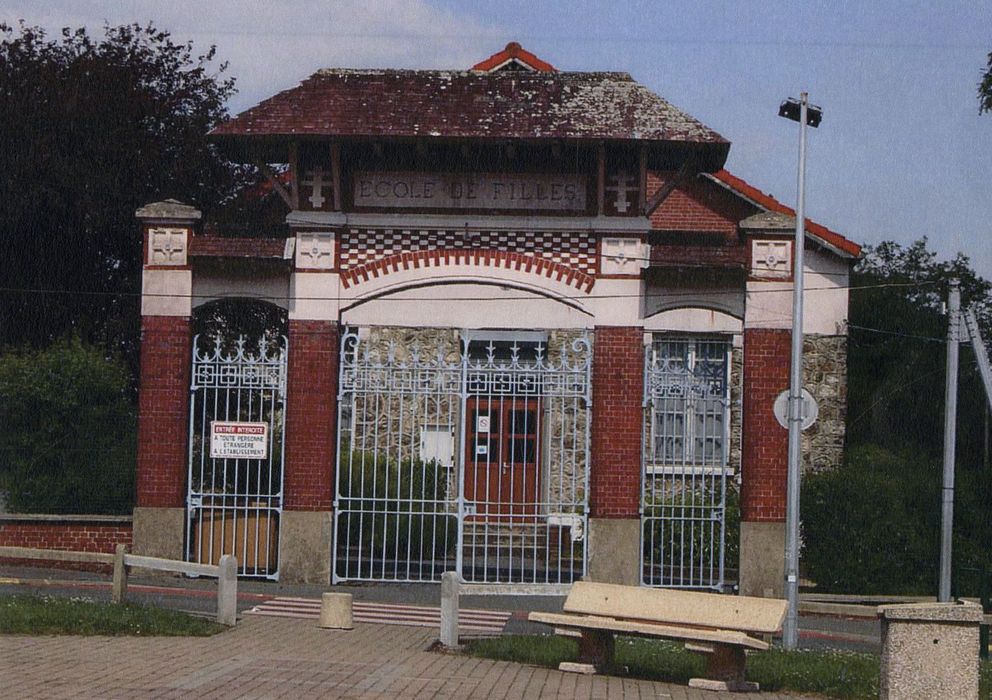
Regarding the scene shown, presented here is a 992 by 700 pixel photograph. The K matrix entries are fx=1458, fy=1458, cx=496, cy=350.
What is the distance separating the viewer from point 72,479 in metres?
20.5

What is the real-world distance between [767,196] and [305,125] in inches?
503

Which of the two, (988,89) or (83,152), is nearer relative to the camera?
(988,89)

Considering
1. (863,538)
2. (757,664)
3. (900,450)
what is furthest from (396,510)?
(900,450)

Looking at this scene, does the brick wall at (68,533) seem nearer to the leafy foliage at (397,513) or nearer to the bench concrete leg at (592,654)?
the leafy foliage at (397,513)

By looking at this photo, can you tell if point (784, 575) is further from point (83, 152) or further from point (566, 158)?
point (83, 152)

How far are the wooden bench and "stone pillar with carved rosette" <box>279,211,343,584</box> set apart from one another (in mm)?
6028

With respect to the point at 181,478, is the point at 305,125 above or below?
above

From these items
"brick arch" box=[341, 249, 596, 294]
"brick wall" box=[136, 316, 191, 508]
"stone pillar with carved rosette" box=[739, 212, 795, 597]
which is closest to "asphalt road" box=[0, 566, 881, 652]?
"brick wall" box=[136, 316, 191, 508]

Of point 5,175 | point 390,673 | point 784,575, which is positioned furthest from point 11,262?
point 390,673

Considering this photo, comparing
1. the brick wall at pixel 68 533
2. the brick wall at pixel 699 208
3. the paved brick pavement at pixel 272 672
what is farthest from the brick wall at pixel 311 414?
the brick wall at pixel 699 208

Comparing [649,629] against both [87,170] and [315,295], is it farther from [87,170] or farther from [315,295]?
[87,170]

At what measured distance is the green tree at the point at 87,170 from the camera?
26500 millimetres

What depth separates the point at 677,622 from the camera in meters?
12.1

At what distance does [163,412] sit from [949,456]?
1086cm
